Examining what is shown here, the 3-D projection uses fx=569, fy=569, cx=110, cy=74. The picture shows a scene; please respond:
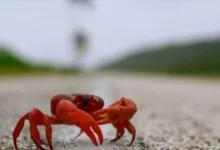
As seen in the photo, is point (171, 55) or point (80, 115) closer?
point (80, 115)

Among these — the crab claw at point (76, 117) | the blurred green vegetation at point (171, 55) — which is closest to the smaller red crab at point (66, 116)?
the crab claw at point (76, 117)

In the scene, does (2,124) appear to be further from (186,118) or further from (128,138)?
(186,118)

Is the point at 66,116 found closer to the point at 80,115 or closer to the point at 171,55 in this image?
the point at 80,115

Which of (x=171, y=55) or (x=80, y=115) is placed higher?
(x=171, y=55)

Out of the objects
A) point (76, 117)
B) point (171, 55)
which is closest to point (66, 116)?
point (76, 117)

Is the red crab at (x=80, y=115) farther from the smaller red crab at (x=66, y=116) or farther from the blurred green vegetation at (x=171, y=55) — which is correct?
the blurred green vegetation at (x=171, y=55)

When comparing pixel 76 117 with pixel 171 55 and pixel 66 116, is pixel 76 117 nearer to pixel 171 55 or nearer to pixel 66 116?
pixel 66 116

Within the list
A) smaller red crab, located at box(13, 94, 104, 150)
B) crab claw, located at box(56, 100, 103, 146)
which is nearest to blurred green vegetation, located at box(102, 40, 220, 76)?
smaller red crab, located at box(13, 94, 104, 150)
